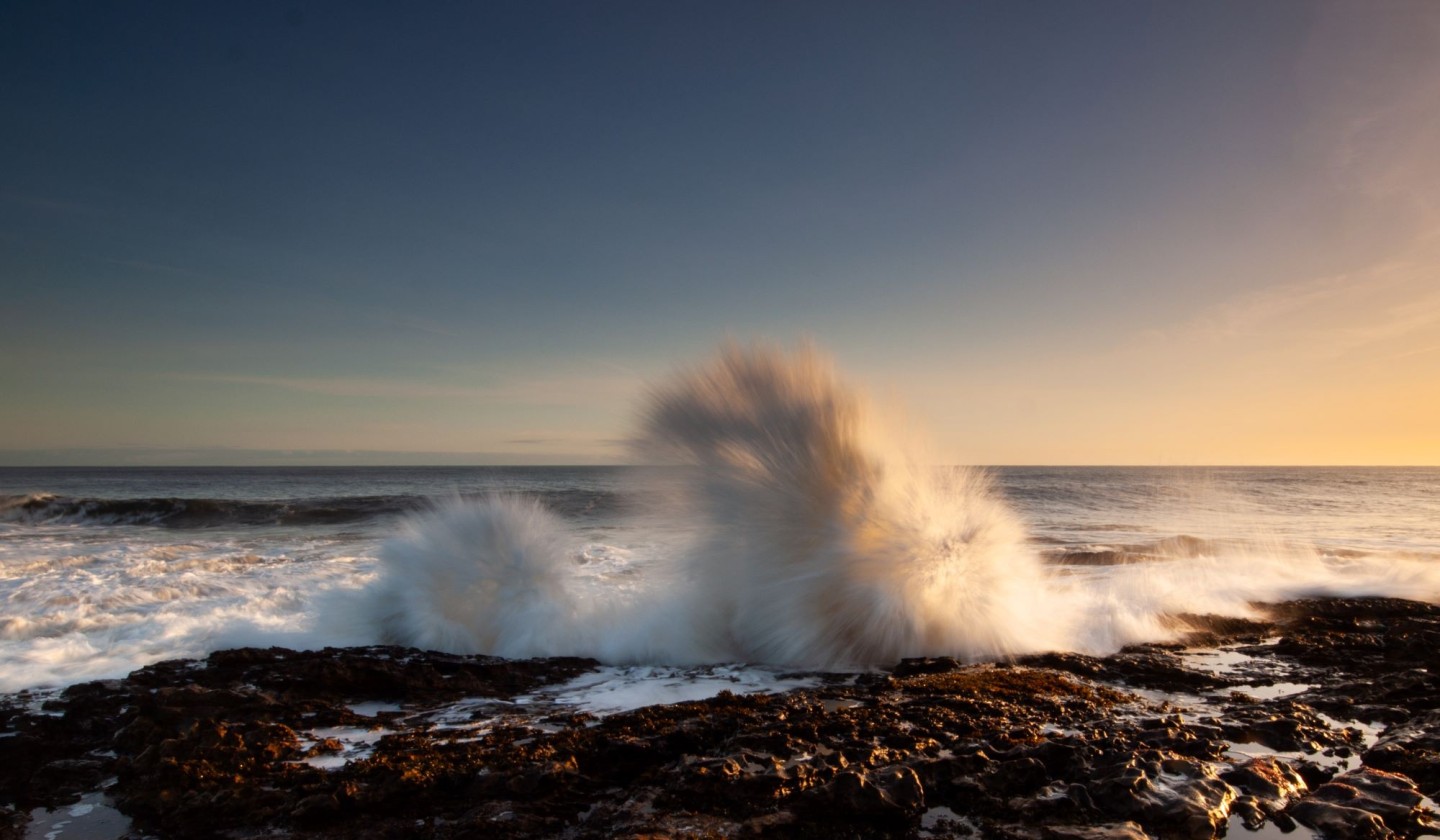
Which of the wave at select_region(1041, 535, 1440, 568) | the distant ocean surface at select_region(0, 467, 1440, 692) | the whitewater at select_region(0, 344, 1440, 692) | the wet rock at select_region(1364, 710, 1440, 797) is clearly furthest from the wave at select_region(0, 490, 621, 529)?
the wet rock at select_region(1364, 710, 1440, 797)

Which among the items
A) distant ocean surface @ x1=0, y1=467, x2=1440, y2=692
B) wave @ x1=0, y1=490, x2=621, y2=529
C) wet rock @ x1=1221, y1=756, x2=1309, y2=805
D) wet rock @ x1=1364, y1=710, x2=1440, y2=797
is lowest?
wave @ x1=0, y1=490, x2=621, y2=529

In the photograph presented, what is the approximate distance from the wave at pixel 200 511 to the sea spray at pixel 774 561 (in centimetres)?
1597

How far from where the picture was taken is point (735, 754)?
3.18 m

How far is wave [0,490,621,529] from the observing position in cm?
2242

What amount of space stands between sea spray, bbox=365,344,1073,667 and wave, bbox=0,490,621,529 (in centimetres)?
1597

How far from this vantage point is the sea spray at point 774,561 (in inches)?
215

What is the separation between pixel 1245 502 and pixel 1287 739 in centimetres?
3048

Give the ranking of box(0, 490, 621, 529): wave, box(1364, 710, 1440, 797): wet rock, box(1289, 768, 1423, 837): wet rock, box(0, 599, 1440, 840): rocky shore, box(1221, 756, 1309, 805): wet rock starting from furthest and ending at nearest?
box(0, 490, 621, 529): wave → box(1364, 710, 1440, 797): wet rock → box(1221, 756, 1309, 805): wet rock → box(0, 599, 1440, 840): rocky shore → box(1289, 768, 1423, 837): wet rock

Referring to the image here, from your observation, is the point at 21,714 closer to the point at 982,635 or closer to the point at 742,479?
the point at 742,479

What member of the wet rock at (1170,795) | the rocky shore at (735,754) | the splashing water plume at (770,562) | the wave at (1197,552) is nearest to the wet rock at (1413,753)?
the rocky shore at (735,754)

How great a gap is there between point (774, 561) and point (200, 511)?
26.2m

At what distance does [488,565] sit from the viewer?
6148mm

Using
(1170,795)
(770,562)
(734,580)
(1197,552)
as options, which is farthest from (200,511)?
(1170,795)

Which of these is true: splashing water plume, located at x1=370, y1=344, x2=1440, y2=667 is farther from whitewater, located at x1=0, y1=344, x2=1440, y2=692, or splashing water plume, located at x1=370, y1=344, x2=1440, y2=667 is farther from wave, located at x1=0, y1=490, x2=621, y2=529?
wave, located at x1=0, y1=490, x2=621, y2=529
